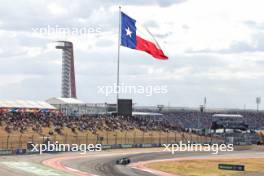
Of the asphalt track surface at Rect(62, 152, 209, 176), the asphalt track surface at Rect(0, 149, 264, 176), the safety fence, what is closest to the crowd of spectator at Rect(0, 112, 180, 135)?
the safety fence

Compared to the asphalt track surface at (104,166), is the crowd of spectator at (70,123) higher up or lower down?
higher up

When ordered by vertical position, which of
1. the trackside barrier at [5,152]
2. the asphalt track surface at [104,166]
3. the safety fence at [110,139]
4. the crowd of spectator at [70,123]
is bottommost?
the asphalt track surface at [104,166]

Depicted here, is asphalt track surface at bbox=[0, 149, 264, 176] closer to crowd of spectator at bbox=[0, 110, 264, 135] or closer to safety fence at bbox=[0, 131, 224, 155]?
safety fence at bbox=[0, 131, 224, 155]

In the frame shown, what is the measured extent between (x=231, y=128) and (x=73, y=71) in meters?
64.1

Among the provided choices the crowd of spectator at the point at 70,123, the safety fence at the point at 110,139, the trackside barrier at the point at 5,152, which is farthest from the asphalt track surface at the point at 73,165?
the crowd of spectator at the point at 70,123

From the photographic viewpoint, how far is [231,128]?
11025cm

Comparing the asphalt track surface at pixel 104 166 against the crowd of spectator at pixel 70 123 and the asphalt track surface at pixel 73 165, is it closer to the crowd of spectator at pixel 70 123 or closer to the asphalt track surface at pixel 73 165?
the asphalt track surface at pixel 73 165

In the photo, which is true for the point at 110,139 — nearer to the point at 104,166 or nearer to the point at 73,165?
the point at 104,166

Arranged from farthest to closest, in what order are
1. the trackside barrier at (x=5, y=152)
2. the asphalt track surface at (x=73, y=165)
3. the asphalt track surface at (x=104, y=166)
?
the trackside barrier at (x=5, y=152)
the asphalt track surface at (x=104, y=166)
the asphalt track surface at (x=73, y=165)

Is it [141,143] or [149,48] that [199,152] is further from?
[149,48]

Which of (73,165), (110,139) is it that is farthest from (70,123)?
(73,165)

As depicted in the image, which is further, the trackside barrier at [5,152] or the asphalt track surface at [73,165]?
the trackside barrier at [5,152]

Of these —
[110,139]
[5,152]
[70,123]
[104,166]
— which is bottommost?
[104,166]

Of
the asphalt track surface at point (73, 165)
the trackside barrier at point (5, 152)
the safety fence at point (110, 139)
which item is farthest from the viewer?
the safety fence at point (110, 139)
